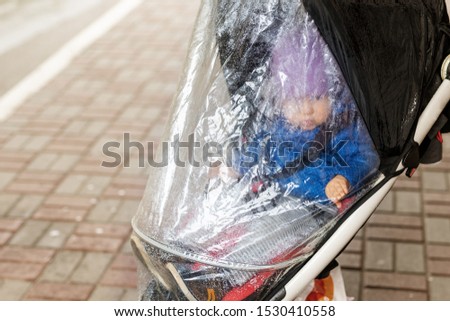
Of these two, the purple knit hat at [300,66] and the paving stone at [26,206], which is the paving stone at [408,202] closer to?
the purple knit hat at [300,66]

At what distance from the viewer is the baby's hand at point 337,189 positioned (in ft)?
6.82

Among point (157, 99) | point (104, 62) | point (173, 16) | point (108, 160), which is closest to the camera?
point (108, 160)

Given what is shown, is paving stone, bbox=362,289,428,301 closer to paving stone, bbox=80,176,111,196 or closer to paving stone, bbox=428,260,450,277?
paving stone, bbox=428,260,450,277

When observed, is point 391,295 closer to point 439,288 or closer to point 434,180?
point 439,288

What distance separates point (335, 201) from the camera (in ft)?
6.81

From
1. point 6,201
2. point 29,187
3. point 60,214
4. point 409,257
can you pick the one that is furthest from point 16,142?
point 409,257

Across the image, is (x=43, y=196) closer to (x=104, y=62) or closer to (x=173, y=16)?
(x=104, y=62)

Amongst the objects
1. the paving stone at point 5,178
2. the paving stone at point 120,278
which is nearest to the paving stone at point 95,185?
the paving stone at point 5,178

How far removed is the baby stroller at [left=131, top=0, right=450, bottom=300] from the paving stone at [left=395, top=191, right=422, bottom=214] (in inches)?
59.6

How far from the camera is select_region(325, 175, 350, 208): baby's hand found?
208cm

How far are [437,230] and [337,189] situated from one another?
4.96 feet

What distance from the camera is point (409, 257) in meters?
3.22
